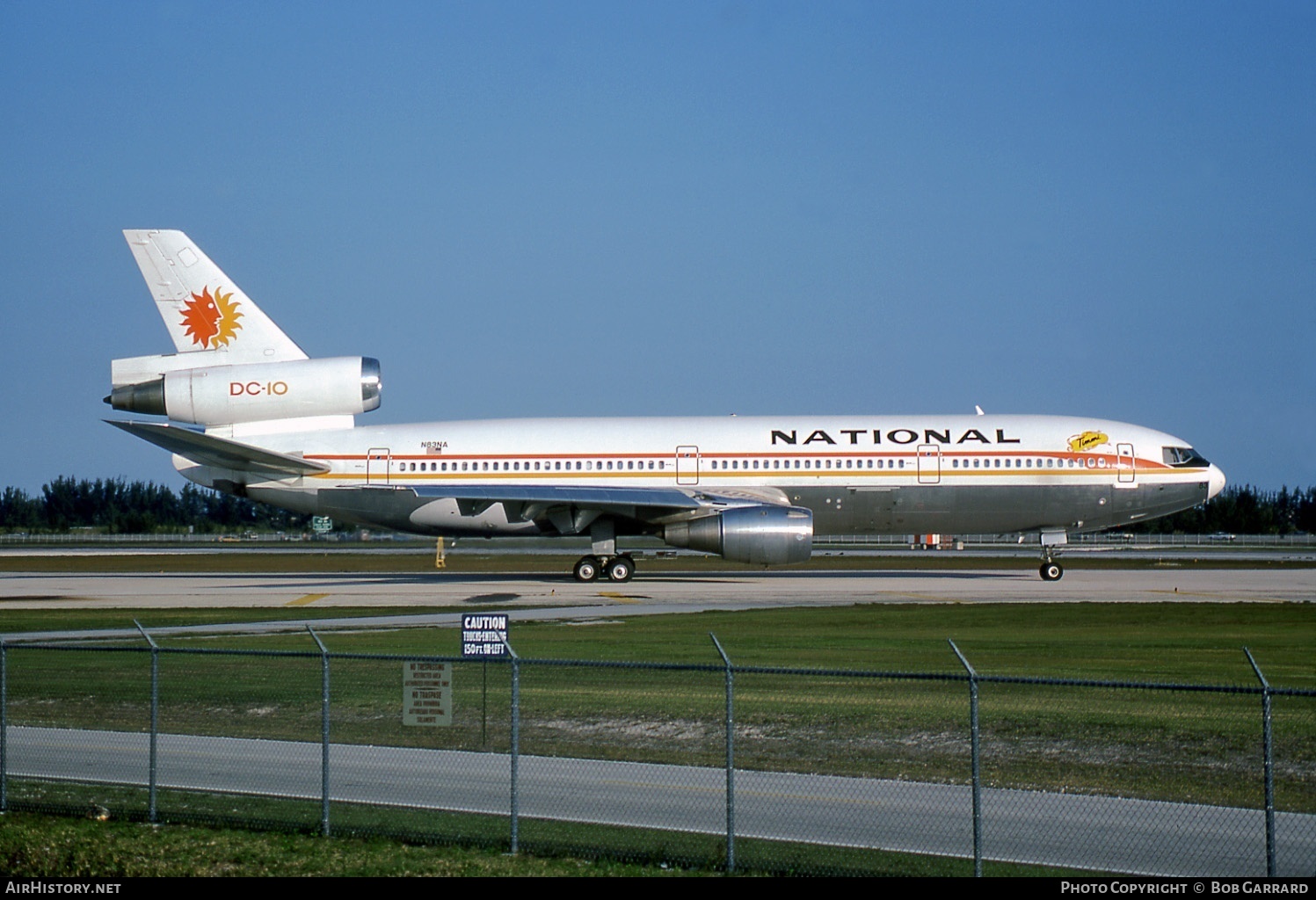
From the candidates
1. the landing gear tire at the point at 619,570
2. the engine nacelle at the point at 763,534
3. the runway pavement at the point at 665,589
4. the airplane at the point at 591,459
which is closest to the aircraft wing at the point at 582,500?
the airplane at the point at 591,459

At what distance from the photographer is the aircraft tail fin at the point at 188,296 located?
40.7m

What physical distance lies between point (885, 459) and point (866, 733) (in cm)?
2599

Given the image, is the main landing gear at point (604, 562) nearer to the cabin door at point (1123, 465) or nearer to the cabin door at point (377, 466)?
the cabin door at point (377, 466)

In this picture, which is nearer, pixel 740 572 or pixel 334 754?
pixel 334 754

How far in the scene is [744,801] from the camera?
38.5ft

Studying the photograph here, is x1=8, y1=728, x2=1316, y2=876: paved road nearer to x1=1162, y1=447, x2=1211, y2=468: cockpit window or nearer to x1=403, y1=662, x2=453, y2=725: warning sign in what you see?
x1=403, y1=662, x2=453, y2=725: warning sign

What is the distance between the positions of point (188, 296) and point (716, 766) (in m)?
32.1

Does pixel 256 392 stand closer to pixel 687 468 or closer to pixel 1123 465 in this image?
pixel 687 468

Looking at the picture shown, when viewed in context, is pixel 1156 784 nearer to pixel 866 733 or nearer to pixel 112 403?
pixel 866 733

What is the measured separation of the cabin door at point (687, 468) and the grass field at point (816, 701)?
1389cm

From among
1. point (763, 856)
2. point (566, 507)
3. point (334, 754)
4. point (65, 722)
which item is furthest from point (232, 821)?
point (566, 507)

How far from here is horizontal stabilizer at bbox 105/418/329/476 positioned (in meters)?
36.8

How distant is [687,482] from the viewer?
40.1 m

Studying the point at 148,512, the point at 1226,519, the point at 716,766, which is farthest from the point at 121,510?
the point at 716,766
